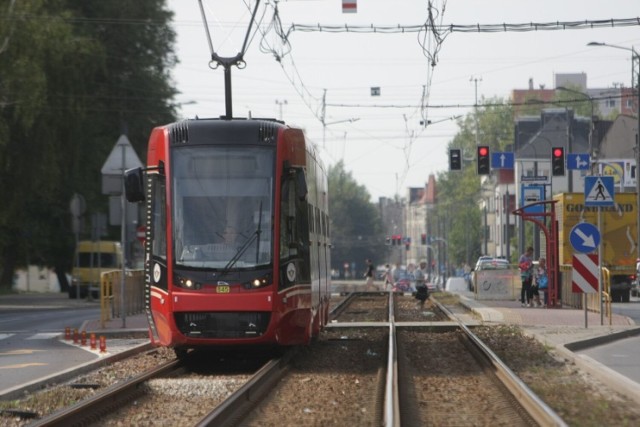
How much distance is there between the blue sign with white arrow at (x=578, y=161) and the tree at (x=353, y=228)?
115019mm

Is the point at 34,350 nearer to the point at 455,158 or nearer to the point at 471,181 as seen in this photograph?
the point at 455,158

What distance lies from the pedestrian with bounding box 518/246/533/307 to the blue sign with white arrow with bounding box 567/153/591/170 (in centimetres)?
1969

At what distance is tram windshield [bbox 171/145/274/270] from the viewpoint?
17734mm

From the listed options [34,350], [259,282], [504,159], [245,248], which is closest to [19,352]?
[34,350]

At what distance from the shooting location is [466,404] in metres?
13.6

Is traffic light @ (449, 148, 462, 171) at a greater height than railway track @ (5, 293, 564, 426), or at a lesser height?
greater

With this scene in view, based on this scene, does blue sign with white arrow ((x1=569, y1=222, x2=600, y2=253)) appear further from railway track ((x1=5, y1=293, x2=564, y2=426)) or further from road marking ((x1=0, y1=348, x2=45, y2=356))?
road marking ((x1=0, y1=348, x2=45, y2=356))

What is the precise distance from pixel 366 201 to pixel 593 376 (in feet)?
567

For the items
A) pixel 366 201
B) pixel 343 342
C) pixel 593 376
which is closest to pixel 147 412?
pixel 593 376

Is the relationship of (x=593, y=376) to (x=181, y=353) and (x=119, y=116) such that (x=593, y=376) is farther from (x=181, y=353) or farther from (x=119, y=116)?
(x=119, y=116)

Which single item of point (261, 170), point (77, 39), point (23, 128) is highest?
point (77, 39)

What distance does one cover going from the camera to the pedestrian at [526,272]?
116ft

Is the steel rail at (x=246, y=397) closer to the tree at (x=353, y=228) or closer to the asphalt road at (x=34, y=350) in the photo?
the asphalt road at (x=34, y=350)

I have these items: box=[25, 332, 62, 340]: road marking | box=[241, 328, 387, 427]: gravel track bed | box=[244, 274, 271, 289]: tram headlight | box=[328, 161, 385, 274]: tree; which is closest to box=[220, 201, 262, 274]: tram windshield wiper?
box=[244, 274, 271, 289]: tram headlight
